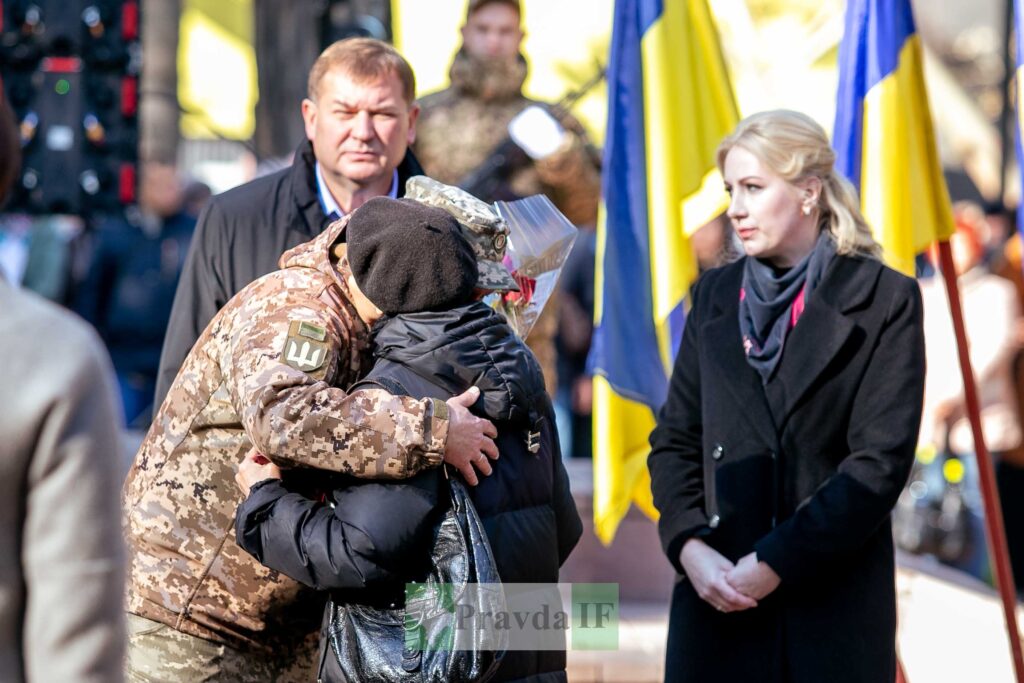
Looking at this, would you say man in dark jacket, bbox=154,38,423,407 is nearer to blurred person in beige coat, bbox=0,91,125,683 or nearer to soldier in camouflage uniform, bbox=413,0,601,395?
blurred person in beige coat, bbox=0,91,125,683

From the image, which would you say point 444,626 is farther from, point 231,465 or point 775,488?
point 775,488

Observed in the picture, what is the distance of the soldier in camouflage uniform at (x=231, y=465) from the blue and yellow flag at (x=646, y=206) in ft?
7.79

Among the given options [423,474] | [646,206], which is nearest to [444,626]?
[423,474]

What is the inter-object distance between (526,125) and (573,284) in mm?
3700

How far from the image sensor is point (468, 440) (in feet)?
10.3

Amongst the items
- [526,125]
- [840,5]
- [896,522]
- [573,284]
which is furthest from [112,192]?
[840,5]

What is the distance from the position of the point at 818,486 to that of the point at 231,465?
1497mm

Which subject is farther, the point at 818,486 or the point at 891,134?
the point at 891,134

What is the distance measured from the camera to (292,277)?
3381 mm

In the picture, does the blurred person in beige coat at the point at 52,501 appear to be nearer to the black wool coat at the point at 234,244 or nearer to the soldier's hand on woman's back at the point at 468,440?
the soldier's hand on woman's back at the point at 468,440

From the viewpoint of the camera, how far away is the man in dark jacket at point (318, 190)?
4.48 metres

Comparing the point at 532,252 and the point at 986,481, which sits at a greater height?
the point at 532,252

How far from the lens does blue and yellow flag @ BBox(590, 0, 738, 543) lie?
19.2ft

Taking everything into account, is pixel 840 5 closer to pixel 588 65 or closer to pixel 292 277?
pixel 588 65
